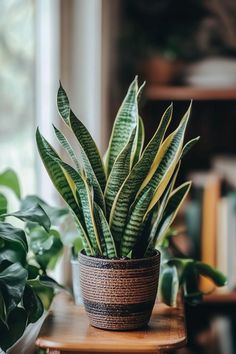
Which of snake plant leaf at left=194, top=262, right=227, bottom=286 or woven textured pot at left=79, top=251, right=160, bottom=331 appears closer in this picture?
woven textured pot at left=79, top=251, right=160, bottom=331

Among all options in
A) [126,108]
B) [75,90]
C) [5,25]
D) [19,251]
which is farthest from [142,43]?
[19,251]

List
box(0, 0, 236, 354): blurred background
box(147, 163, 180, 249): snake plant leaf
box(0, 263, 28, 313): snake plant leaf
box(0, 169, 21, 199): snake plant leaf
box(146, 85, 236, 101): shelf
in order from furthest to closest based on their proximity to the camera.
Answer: box(146, 85, 236, 101): shelf
box(0, 0, 236, 354): blurred background
box(0, 169, 21, 199): snake plant leaf
box(147, 163, 180, 249): snake plant leaf
box(0, 263, 28, 313): snake plant leaf

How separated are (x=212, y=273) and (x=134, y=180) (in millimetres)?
258

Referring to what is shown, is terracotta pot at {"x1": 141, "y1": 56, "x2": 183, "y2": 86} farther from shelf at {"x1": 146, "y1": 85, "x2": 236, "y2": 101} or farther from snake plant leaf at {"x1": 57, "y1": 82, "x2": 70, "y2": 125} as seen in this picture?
snake plant leaf at {"x1": 57, "y1": 82, "x2": 70, "y2": 125}

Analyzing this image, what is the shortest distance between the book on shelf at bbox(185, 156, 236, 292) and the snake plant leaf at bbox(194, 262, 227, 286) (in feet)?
1.96

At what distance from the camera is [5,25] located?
1.43 m

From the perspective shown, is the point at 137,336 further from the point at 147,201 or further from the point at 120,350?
the point at 147,201

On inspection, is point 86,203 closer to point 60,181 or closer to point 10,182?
point 60,181

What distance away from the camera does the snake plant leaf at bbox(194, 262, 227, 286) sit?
1131mm

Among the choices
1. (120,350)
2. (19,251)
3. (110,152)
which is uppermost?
(110,152)

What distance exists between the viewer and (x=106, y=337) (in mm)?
955

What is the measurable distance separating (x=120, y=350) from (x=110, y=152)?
292mm

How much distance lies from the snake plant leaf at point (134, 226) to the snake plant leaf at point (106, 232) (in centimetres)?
2

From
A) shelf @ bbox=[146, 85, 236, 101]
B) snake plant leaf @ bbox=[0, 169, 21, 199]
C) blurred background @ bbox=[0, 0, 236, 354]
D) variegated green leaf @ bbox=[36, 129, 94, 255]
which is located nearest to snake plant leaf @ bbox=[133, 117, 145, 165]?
variegated green leaf @ bbox=[36, 129, 94, 255]
